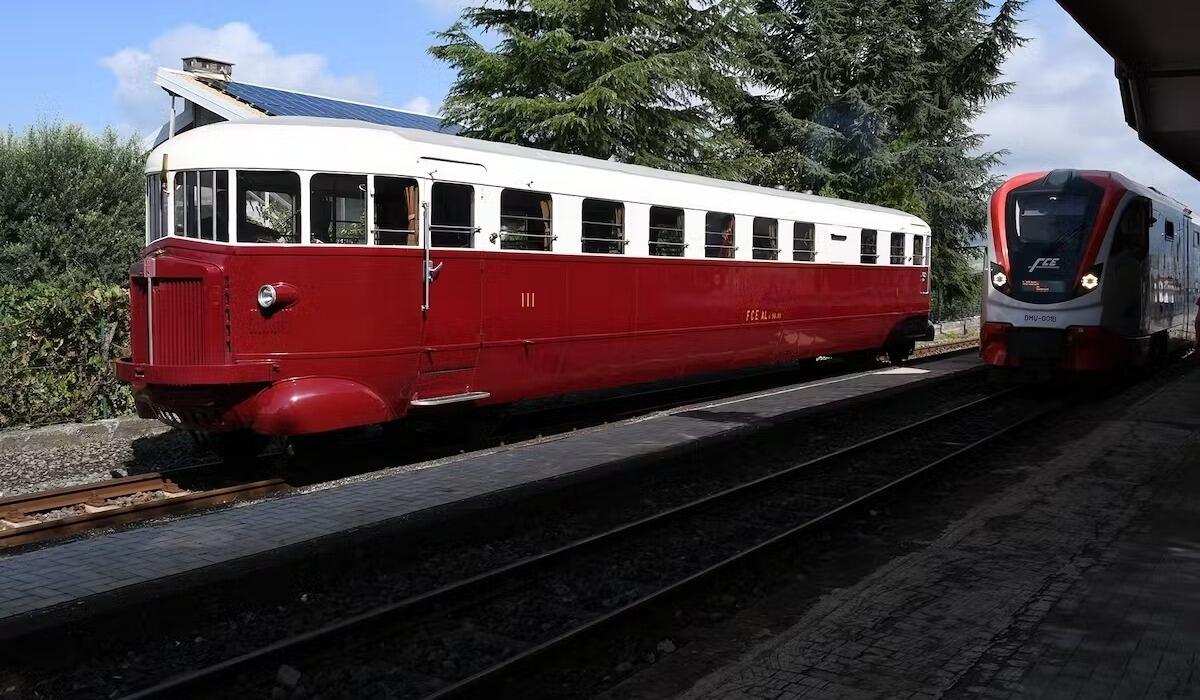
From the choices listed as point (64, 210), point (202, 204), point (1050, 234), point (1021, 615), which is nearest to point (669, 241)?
point (1050, 234)

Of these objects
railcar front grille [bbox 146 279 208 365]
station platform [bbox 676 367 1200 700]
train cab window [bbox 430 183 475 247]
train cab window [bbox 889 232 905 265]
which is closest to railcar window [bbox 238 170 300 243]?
railcar front grille [bbox 146 279 208 365]

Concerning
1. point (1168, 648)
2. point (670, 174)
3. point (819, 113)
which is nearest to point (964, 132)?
point (819, 113)

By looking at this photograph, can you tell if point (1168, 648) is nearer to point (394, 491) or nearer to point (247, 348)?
point (394, 491)

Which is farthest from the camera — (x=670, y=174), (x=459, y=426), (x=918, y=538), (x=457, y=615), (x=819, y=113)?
(x=819, y=113)

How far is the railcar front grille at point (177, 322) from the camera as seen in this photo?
837 cm

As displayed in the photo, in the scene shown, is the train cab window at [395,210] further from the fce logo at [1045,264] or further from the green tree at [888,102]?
the green tree at [888,102]

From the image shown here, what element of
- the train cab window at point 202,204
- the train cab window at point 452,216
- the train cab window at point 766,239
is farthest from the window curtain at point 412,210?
the train cab window at point 766,239

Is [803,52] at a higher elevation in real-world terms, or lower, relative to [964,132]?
higher

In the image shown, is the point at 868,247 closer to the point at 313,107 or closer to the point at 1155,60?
the point at 1155,60

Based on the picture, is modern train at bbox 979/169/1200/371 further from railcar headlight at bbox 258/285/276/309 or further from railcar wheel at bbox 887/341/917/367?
railcar headlight at bbox 258/285/276/309

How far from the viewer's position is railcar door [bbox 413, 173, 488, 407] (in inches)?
370

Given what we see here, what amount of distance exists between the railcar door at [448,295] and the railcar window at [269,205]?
46.6 inches

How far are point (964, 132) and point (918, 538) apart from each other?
2679cm

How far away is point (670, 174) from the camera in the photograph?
12789 mm
